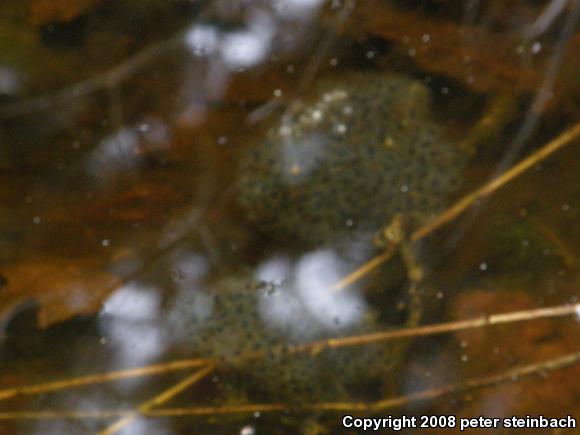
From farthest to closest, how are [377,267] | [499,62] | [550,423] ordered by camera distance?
[499,62]
[377,267]
[550,423]

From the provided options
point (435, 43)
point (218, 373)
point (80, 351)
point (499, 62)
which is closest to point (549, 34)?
point (499, 62)

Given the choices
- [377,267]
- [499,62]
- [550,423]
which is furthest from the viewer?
[499,62]

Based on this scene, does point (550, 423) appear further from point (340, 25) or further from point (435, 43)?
point (340, 25)

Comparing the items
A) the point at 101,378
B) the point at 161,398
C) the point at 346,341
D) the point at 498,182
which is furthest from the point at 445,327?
the point at 101,378

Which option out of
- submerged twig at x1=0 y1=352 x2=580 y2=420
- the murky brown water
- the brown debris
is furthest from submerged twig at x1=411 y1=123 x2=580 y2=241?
submerged twig at x1=0 y1=352 x2=580 y2=420

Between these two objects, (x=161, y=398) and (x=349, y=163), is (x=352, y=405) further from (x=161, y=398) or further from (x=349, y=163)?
(x=349, y=163)

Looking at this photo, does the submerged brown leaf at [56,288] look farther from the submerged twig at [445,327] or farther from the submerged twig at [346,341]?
the submerged twig at [445,327]

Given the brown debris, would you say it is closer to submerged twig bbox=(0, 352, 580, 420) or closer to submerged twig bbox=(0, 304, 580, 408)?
submerged twig bbox=(0, 304, 580, 408)
